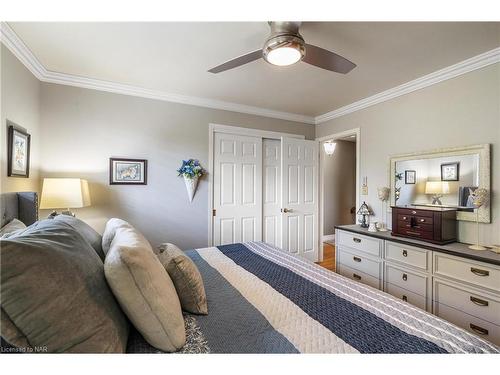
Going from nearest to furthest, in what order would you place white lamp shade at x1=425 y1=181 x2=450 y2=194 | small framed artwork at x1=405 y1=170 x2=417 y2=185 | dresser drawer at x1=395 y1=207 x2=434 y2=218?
1. dresser drawer at x1=395 y1=207 x2=434 y2=218
2. white lamp shade at x1=425 y1=181 x2=450 y2=194
3. small framed artwork at x1=405 y1=170 x2=417 y2=185

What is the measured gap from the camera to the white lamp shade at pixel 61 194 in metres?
2.07

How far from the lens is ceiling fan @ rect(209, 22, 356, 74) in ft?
4.80

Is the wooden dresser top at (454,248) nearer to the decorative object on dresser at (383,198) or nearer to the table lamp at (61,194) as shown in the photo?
the decorative object on dresser at (383,198)

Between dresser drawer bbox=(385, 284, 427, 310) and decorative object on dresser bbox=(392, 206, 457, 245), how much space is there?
51 cm

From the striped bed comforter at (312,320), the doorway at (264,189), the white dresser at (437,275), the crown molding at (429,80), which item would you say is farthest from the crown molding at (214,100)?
the striped bed comforter at (312,320)

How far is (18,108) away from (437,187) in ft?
13.0

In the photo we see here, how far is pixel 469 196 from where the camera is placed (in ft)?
7.01

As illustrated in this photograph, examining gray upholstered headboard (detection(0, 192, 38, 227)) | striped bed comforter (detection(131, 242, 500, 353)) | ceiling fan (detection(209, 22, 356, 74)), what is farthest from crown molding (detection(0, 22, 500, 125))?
striped bed comforter (detection(131, 242, 500, 353))

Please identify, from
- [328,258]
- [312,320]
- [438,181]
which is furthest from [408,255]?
[328,258]

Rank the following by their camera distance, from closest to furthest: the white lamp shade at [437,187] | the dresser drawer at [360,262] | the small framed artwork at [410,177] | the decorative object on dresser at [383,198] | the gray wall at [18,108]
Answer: the gray wall at [18,108], the white lamp shade at [437,187], the dresser drawer at [360,262], the small framed artwork at [410,177], the decorative object on dresser at [383,198]

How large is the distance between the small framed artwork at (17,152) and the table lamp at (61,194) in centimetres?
19

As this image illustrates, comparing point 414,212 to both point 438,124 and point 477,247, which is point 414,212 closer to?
point 477,247

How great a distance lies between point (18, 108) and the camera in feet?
6.40

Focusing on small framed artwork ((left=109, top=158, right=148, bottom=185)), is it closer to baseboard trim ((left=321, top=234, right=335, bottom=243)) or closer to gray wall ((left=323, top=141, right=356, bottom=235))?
gray wall ((left=323, top=141, right=356, bottom=235))
